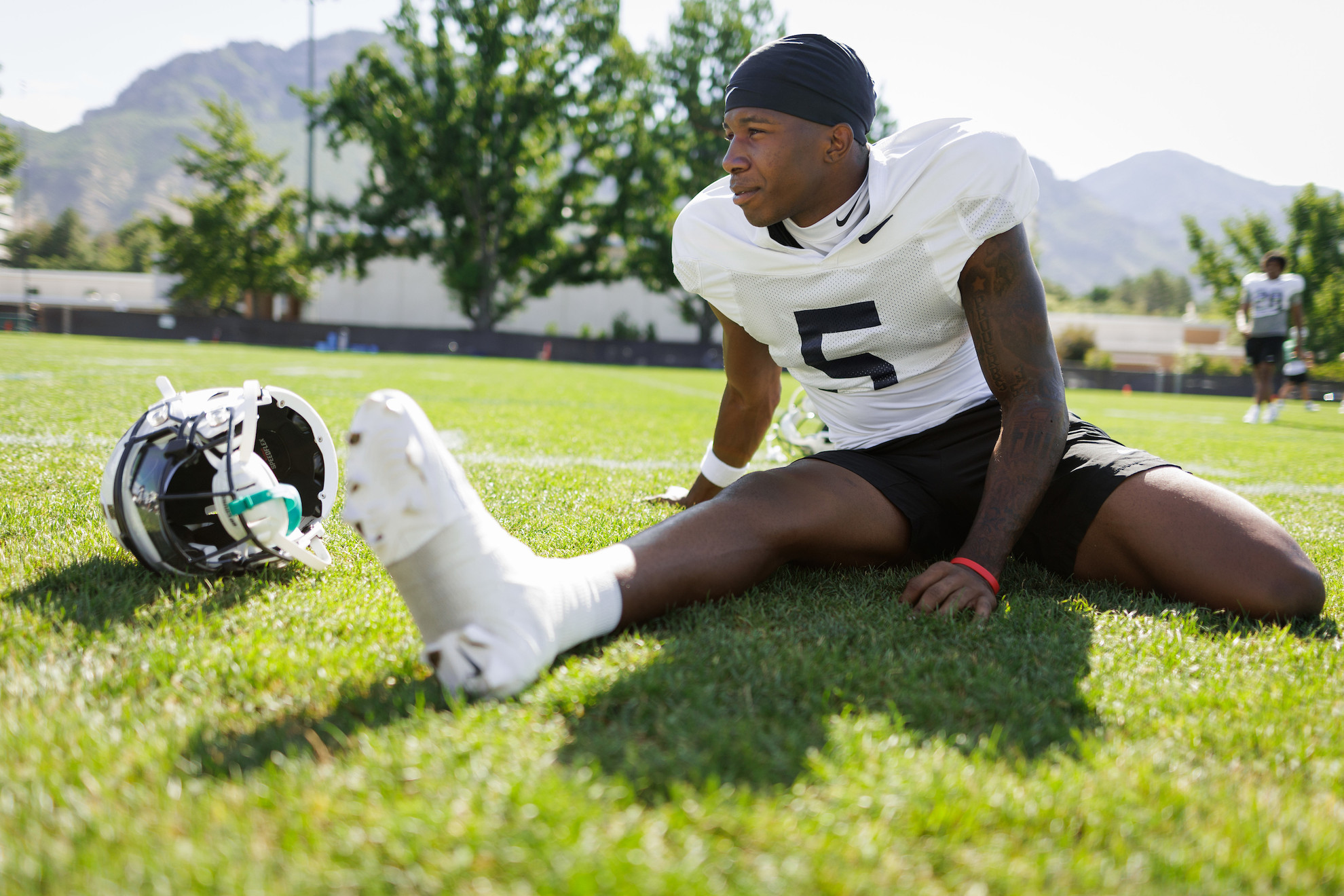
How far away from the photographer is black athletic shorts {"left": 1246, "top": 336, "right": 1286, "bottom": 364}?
1140cm

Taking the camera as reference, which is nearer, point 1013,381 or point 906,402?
point 1013,381

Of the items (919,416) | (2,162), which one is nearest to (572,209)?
(2,162)

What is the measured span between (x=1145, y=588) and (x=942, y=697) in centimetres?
105

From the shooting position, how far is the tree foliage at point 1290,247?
37312 millimetres

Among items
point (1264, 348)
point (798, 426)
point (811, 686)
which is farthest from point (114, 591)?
point (1264, 348)

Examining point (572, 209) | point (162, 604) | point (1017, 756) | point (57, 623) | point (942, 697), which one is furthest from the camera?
point (572, 209)

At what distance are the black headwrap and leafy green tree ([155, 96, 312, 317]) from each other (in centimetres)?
3554

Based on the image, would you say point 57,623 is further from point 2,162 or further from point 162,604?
point 2,162

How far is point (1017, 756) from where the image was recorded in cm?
122

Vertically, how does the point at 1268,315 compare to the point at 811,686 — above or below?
above

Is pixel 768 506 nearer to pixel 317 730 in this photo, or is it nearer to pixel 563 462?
pixel 317 730

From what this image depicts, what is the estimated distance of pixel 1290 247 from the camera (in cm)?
3850

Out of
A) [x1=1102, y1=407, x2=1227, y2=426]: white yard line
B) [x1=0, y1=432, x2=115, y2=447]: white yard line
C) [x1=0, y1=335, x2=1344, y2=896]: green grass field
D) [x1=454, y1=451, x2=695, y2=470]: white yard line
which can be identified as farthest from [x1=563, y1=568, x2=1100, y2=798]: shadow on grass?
[x1=1102, y1=407, x2=1227, y2=426]: white yard line

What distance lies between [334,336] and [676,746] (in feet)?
90.9
